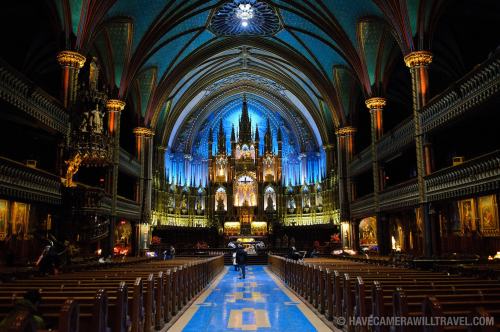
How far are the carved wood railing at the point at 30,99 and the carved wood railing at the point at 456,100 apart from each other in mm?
14244

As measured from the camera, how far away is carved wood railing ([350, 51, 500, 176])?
40.6ft

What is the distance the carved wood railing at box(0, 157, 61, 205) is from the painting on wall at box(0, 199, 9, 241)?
5.13m

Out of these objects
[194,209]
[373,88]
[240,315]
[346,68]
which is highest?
[346,68]

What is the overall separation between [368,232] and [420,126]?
16.4 metres

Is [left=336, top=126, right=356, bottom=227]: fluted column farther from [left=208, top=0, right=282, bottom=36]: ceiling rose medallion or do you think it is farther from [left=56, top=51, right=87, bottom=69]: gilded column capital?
[left=56, top=51, right=87, bottom=69]: gilded column capital

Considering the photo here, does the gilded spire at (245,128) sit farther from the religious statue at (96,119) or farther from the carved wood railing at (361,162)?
the religious statue at (96,119)

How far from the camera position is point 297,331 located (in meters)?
7.56

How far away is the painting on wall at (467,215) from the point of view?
64.1 ft

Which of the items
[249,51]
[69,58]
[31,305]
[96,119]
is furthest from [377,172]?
[31,305]

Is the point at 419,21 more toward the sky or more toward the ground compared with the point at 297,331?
more toward the sky

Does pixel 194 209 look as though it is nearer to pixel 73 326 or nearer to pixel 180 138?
pixel 180 138

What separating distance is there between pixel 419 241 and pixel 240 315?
57.8ft

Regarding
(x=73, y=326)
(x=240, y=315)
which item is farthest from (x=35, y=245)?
(x=73, y=326)

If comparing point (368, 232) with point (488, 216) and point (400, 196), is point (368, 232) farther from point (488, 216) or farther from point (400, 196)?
point (488, 216)
